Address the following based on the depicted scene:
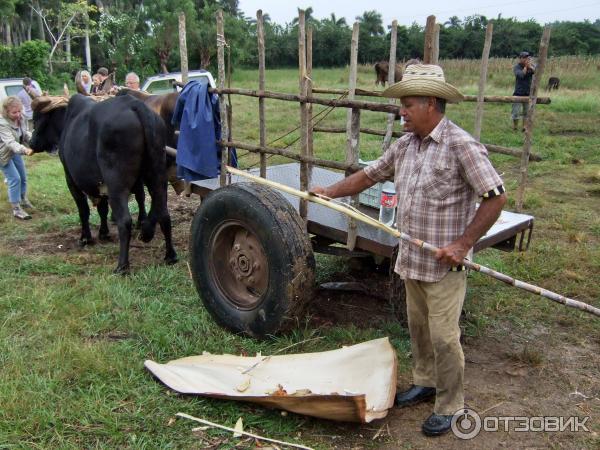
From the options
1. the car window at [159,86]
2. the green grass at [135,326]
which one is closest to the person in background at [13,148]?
the green grass at [135,326]

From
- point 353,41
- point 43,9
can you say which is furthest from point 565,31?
point 353,41

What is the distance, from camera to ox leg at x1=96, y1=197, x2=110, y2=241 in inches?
250

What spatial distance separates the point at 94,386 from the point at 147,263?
244cm

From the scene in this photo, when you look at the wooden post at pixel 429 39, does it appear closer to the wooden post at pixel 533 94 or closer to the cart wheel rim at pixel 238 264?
the wooden post at pixel 533 94

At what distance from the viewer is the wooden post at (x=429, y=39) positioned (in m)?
3.21

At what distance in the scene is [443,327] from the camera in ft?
9.37

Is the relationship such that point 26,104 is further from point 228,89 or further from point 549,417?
point 549,417

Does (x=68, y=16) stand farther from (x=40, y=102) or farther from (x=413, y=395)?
(x=413, y=395)

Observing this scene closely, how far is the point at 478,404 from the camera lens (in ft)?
10.6

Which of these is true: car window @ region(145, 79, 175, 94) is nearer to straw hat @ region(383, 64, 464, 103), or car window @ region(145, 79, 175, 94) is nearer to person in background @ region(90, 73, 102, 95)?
person in background @ region(90, 73, 102, 95)

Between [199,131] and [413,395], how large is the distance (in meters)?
2.53

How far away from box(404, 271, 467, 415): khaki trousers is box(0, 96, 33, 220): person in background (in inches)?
228

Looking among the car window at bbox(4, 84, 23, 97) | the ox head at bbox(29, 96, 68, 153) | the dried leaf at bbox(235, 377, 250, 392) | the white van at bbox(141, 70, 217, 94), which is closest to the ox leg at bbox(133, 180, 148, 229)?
the ox head at bbox(29, 96, 68, 153)

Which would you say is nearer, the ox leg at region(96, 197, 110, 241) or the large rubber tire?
the large rubber tire
